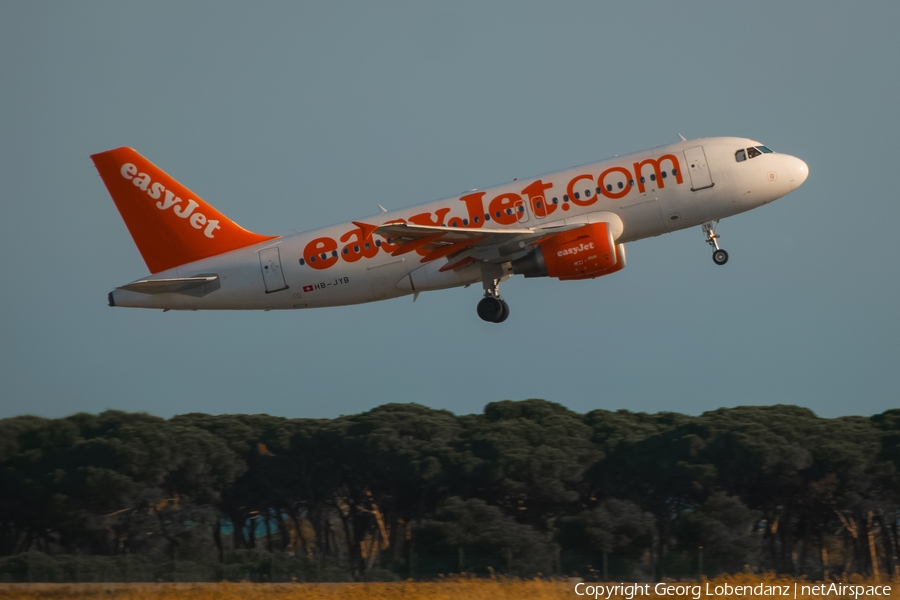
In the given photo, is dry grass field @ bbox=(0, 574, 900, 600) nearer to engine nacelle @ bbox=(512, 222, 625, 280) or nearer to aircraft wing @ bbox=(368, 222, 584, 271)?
engine nacelle @ bbox=(512, 222, 625, 280)

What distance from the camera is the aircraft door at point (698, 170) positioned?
37906 mm

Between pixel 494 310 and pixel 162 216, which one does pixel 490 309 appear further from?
pixel 162 216

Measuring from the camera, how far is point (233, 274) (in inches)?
1590

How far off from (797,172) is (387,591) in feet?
65.3

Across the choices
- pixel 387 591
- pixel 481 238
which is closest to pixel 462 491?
pixel 481 238

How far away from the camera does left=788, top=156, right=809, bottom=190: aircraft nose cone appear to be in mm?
38938

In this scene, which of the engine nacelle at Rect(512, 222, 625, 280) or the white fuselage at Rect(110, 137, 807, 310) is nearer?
the engine nacelle at Rect(512, 222, 625, 280)

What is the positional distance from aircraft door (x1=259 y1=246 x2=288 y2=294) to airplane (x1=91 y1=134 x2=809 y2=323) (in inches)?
1.4

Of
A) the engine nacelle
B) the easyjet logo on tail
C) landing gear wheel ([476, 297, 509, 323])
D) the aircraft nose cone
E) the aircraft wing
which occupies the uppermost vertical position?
the easyjet logo on tail

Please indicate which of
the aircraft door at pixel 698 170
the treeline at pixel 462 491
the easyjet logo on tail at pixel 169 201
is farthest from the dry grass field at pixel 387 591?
the easyjet logo on tail at pixel 169 201

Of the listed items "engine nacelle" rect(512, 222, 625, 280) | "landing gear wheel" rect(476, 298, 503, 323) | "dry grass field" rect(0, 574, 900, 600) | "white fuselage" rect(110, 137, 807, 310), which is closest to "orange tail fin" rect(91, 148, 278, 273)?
"white fuselage" rect(110, 137, 807, 310)

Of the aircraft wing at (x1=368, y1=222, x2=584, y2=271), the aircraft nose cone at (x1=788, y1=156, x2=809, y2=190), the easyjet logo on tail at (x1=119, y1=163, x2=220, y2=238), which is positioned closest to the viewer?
the aircraft wing at (x1=368, y1=222, x2=584, y2=271)

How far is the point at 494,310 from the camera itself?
3988cm

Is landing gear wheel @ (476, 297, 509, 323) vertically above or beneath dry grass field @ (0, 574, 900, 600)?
above
